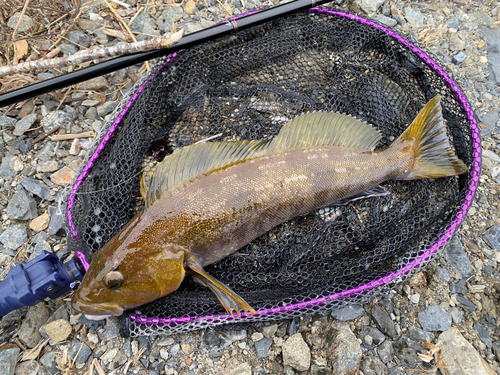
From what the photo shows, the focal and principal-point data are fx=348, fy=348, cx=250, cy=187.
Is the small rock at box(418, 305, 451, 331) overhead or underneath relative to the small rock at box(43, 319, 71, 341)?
underneath

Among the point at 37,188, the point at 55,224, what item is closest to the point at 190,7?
the point at 37,188

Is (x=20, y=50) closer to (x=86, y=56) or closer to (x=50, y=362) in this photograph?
(x=86, y=56)

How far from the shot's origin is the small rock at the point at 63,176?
13.2ft

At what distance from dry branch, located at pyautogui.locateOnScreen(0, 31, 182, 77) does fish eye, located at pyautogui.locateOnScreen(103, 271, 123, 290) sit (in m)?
1.97

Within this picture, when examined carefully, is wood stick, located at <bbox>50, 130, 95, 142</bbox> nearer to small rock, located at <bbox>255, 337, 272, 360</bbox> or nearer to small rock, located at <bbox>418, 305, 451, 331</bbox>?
small rock, located at <bbox>255, 337, 272, 360</bbox>

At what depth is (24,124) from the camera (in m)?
4.21

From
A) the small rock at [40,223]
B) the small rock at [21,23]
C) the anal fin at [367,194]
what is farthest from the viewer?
the small rock at [21,23]

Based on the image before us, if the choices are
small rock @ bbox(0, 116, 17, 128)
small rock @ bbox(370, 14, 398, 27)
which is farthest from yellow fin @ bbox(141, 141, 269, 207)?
small rock @ bbox(370, 14, 398, 27)

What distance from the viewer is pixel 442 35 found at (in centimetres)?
502

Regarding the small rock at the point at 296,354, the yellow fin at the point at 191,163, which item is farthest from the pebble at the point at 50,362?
the small rock at the point at 296,354

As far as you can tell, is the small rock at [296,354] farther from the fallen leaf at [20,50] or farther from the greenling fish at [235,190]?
the fallen leaf at [20,50]

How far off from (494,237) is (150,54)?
13.7 feet

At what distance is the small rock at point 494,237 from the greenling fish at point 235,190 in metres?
1.04

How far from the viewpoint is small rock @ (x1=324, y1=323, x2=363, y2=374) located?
3.25 m
